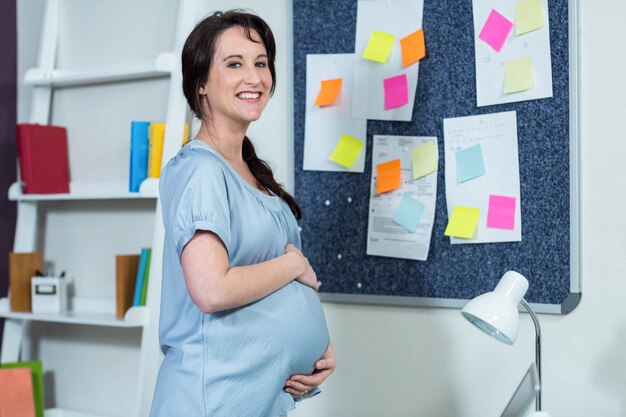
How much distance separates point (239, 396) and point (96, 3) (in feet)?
5.36

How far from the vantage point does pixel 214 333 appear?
1.35 metres

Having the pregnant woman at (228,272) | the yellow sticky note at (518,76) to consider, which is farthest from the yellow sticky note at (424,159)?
the pregnant woman at (228,272)

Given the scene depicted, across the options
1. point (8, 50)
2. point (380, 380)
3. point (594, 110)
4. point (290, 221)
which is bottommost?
point (380, 380)

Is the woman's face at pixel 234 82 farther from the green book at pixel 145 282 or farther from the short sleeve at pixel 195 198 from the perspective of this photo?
the green book at pixel 145 282

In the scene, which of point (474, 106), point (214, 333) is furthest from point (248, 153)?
point (474, 106)

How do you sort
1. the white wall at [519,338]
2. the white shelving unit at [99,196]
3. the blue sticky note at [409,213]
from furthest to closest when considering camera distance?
the white shelving unit at [99,196] < the blue sticky note at [409,213] < the white wall at [519,338]

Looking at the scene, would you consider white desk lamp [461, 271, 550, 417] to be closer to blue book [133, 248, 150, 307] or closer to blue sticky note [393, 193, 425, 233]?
blue sticky note [393, 193, 425, 233]

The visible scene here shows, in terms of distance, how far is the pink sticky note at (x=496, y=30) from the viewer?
1.84 metres

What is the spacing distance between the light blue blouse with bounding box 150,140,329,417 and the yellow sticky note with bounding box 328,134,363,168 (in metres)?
0.64

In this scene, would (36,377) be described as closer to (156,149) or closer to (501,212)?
(156,149)

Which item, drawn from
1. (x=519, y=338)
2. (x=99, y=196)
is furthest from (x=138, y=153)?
(x=519, y=338)

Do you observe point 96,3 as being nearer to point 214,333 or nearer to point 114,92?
point 114,92

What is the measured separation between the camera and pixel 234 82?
Answer: 1465 mm

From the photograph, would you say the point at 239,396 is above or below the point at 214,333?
below
